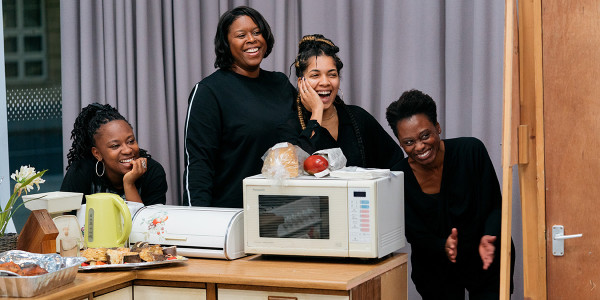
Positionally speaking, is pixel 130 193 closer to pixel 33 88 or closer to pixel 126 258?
pixel 126 258

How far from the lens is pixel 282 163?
251 cm

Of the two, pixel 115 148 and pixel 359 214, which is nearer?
pixel 359 214

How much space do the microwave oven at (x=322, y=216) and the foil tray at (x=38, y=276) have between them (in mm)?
574

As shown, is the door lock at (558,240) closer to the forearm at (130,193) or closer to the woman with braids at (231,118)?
the woman with braids at (231,118)

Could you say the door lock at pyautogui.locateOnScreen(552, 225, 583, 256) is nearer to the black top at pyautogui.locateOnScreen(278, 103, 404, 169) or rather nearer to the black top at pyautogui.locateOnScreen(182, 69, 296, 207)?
the black top at pyautogui.locateOnScreen(278, 103, 404, 169)

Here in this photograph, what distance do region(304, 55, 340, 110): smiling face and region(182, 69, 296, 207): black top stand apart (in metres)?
0.23

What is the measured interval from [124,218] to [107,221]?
66 millimetres

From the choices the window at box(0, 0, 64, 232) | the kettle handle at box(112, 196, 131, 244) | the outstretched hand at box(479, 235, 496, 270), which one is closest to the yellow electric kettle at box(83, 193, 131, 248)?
the kettle handle at box(112, 196, 131, 244)

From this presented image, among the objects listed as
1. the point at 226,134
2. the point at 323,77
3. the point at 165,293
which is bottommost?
the point at 165,293

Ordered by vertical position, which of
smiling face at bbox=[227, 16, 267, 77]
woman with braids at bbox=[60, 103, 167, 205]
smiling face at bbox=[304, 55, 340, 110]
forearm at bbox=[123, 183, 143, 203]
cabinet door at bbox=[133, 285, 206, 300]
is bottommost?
cabinet door at bbox=[133, 285, 206, 300]

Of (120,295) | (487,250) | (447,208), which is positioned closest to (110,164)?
(120,295)

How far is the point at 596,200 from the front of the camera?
246 cm

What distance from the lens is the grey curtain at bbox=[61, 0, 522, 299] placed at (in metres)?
3.33

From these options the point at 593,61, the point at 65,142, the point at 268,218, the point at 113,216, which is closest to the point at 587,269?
the point at 593,61
